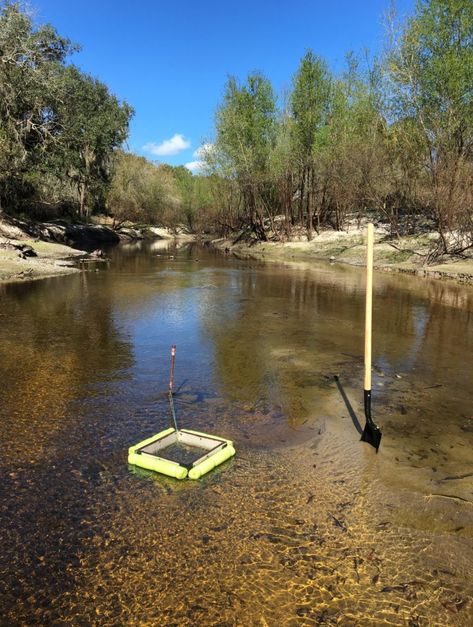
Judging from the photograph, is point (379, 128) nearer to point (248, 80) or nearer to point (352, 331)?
point (248, 80)

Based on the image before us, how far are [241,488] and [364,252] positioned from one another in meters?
34.2

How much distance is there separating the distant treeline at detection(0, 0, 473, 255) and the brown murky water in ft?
69.1

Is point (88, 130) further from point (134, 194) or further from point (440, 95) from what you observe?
point (440, 95)

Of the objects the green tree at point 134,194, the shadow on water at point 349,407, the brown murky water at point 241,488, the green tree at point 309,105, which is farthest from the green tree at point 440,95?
the green tree at point 134,194

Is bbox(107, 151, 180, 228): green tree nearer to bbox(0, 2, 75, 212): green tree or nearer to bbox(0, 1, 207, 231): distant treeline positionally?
bbox(0, 1, 207, 231): distant treeline

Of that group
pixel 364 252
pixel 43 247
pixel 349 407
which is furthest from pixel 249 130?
pixel 349 407

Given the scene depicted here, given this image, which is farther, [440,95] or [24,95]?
[24,95]

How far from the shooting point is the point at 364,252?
37656mm

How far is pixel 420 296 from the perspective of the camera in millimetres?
20500

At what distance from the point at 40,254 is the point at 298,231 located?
27998 millimetres

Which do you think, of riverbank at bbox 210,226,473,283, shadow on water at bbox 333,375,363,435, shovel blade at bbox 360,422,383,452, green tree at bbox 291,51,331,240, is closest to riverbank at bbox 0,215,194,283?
riverbank at bbox 210,226,473,283

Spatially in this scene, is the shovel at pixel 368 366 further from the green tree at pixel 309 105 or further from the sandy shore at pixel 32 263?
the green tree at pixel 309 105

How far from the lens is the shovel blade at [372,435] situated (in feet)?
22.0

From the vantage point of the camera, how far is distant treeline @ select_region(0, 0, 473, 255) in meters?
29.9
